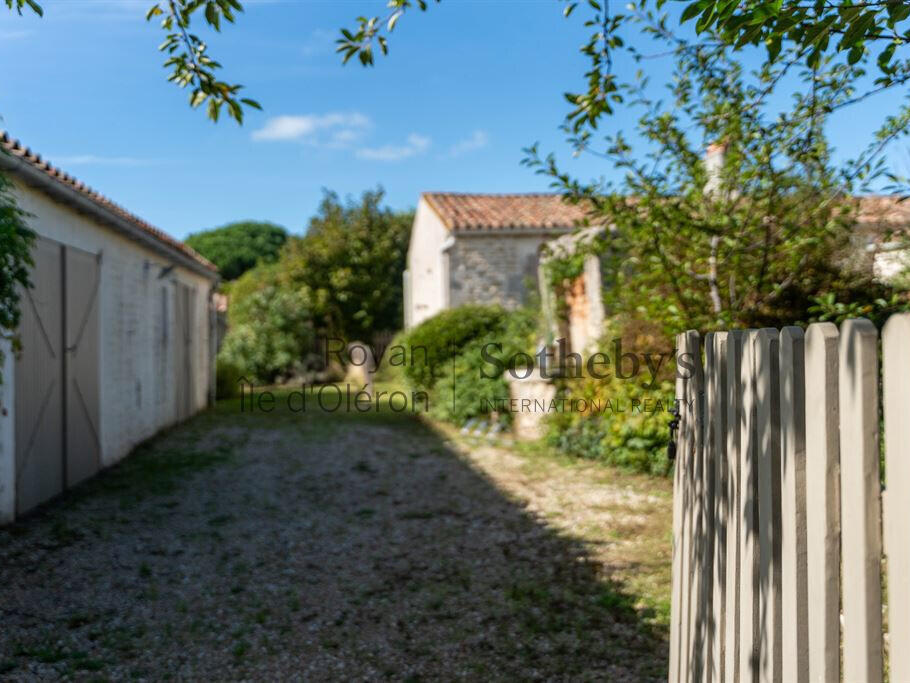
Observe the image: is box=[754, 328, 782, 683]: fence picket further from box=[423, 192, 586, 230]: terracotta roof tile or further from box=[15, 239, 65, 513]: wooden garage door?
box=[423, 192, 586, 230]: terracotta roof tile

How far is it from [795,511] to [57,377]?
706cm

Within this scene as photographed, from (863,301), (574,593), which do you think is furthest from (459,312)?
(574,593)

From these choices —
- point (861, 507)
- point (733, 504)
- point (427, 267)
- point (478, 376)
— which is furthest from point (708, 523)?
point (427, 267)

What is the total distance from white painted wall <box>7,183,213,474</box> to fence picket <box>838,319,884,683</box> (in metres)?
6.27

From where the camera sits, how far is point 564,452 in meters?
8.98

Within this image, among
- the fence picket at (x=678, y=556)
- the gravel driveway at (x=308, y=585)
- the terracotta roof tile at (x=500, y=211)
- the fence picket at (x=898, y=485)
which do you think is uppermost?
the terracotta roof tile at (x=500, y=211)

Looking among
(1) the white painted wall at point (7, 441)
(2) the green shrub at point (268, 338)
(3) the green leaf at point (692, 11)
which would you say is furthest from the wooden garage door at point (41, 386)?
(2) the green shrub at point (268, 338)

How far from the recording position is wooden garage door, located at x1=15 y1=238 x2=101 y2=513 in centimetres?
639

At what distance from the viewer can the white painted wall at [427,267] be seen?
17078mm

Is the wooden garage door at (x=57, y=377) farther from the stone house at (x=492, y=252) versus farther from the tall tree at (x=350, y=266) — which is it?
the tall tree at (x=350, y=266)

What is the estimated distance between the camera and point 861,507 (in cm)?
141

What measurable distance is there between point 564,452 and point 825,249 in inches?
153

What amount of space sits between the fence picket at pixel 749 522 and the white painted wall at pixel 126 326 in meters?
5.86

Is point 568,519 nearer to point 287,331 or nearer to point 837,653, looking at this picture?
point 837,653
